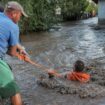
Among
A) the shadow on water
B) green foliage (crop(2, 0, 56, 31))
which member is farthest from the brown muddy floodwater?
green foliage (crop(2, 0, 56, 31))

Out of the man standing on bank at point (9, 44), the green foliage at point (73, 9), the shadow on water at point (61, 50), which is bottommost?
the green foliage at point (73, 9)

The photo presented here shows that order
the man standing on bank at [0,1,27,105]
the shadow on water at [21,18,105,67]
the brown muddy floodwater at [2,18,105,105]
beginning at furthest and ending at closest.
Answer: the shadow on water at [21,18,105,67]
the brown muddy floodwater at [2,18,105,105]
the man standing on bank at [0,1,27,105]

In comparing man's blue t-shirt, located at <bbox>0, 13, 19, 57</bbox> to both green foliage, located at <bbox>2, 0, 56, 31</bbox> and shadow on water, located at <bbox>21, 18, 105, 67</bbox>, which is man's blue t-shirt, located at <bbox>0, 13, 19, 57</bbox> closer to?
shadow on water, located at <bbox>21, 18, 105, 67</bbox>

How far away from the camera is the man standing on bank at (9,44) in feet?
19.5

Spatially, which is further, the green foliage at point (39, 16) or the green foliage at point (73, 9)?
the green foliage at point (73, 9)

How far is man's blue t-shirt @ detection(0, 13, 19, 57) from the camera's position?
6.06 meters

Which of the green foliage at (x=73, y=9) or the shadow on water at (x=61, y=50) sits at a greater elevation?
the shadow on water at (x=61, y=50)

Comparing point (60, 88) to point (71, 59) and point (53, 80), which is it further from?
point (71, 59)

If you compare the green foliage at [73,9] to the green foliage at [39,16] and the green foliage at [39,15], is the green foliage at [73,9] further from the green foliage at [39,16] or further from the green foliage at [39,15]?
the green foliage at [39,16]

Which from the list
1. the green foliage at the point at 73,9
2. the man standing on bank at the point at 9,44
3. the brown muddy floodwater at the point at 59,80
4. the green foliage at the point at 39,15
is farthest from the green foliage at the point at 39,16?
the man standing on bank at the point at 9,44

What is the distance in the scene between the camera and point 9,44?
6.22 meters

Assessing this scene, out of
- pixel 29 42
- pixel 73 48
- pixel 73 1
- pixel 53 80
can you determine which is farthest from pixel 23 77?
pixel 73 1

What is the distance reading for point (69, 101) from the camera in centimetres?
874

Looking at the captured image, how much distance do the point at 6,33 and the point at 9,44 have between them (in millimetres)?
218
